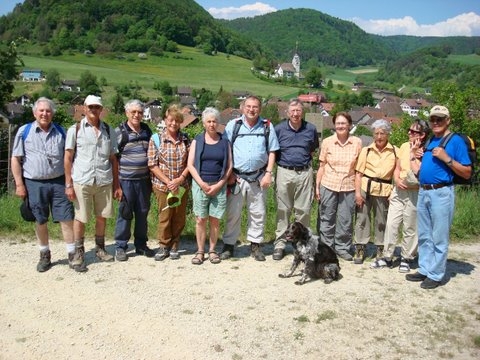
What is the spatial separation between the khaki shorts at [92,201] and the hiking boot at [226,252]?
5.02 feet

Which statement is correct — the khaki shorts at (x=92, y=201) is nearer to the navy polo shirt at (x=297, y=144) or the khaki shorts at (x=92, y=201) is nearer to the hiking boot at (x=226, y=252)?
the hiking boot at (x=226, y=252)

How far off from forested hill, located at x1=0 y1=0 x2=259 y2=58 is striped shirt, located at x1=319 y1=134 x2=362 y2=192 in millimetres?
100300

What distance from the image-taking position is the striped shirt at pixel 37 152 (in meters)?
5.07

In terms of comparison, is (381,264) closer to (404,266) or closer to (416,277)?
(404,266)

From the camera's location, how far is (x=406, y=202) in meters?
5.49

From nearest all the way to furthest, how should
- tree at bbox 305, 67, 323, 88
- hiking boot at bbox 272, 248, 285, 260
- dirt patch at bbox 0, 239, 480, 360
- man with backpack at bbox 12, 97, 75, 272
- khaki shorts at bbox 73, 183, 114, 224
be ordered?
1. dirt patch at bbox 0, 239, 480, 360
2. man with backpack at bbox 12, 97, 75, 272
3. khaki shorts at bbox 73, 183, 114, 224
4. hiking boot at bbox 272, 248, 285, 260
5. tree at bbox 305, 67, 323, 88

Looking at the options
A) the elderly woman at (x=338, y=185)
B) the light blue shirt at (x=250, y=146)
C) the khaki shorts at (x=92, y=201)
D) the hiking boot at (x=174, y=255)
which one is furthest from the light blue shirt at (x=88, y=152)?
the elderly woman at (x=338, y=185)

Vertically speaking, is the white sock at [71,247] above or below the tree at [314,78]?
below

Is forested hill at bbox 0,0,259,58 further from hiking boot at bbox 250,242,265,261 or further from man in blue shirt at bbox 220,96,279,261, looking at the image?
hiking boot at bbox 250,242,265,261

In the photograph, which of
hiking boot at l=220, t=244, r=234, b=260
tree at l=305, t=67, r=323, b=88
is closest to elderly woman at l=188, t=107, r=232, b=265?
hiking boot at l=220, t=244, r=234, b=260

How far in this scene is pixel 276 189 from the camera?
5.96 meters

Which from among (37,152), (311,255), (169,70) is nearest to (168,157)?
(37,152)

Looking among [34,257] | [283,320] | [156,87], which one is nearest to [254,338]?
[283,320]

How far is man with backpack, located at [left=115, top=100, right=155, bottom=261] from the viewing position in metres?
5.47
